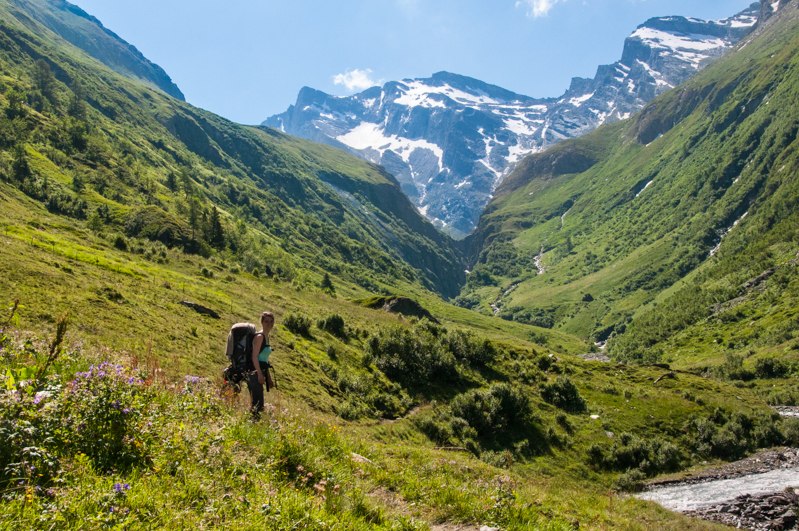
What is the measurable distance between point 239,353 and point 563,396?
108 ft

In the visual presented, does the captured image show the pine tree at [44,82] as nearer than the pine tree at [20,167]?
No

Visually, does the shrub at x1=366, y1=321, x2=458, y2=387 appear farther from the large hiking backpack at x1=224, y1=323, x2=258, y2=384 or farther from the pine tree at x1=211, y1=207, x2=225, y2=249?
the pine tree at x1=211, y1=207, x2=225, y2=249

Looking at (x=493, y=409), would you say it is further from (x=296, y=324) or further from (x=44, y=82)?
(x=44, y=82)

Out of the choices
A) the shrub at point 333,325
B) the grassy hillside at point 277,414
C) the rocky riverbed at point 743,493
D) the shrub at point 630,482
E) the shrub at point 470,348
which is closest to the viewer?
the grassy hillside at point 277,414

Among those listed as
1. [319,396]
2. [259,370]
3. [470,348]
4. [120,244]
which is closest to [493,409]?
[470,348]

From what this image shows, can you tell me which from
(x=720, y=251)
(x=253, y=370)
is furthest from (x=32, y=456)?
(x=720, y=251)

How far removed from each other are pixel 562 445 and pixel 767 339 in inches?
4309

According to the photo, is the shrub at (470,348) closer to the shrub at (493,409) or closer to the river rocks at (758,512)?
the shrub at (493,409)

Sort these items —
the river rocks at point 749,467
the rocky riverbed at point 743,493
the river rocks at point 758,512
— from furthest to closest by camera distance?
the river rocks at point 749,467 → the rocky riverbed at point 743,493 → the river rocks at point 758,512

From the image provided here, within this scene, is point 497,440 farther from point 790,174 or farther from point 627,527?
point 790,174

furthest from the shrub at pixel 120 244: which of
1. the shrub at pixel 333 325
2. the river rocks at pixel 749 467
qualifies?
the river rocks at pixel 749 467

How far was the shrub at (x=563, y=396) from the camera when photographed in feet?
113

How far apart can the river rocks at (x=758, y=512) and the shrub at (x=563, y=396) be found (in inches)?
490

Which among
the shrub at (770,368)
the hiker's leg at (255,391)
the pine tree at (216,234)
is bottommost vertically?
the pine tree at (216,234)
